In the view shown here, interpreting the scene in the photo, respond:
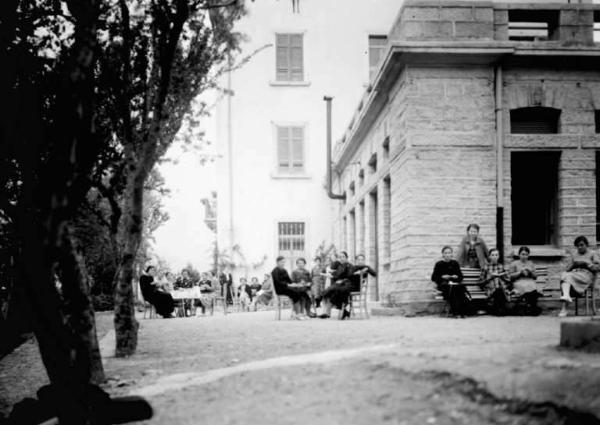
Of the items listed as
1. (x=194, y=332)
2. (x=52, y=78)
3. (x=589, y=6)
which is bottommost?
(x=194, y=332)

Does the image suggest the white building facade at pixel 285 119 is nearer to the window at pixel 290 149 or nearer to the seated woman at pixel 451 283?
the window at pixel 290 149

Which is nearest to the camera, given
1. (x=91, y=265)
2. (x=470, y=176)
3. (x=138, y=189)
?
(x=138, y=189)

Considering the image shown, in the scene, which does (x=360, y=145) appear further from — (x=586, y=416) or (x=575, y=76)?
(x=586, y=416)

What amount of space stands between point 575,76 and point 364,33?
15.5m

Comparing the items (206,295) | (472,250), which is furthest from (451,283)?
(206,295)

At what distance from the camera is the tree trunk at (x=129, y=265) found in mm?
8172

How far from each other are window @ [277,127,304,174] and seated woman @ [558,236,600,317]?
16.3 m

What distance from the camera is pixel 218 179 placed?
28828 mm

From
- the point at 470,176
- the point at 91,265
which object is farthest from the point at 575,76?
the point at 91,265

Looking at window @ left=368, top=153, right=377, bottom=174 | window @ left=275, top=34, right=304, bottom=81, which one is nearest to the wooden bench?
window @ left=368, top=153, right=377, bottom=174

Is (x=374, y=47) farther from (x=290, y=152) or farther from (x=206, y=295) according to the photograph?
(x=206, y=295)

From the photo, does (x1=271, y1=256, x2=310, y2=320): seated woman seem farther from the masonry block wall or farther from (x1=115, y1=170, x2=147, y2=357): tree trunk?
(x1=115, y1=170, x2=147, y2=357): tree trunk

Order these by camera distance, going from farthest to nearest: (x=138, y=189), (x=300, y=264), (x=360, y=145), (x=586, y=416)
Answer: (x=360, y=145), (x=300, y=264), (x=138, y=189), (x=586, y=416)

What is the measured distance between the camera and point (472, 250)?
46.3ft
